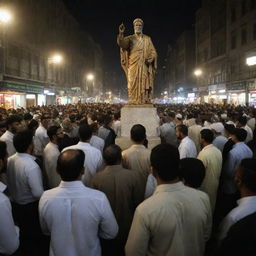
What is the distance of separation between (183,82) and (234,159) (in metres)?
74.9

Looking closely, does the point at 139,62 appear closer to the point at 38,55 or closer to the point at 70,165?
the point at 70,165

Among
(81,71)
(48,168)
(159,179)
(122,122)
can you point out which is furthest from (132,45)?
(81,71)

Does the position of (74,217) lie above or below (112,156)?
below

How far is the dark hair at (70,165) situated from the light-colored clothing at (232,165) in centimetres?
337

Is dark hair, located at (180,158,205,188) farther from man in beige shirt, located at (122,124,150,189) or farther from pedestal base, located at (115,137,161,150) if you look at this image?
pedestal base, located at (115,137,161,150)

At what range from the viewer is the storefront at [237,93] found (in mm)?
35850

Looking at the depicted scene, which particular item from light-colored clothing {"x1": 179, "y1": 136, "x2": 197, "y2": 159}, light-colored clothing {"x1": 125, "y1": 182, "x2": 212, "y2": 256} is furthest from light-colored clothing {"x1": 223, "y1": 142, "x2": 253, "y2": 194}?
light-colored clothing {"x1": 125, "y1": 182, "x2": 212, "y2": 256}

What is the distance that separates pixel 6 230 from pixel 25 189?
1585 mm

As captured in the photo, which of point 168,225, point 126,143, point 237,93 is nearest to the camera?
point 168,225

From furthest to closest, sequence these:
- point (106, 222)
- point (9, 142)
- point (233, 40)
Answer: point (233, 40), point (9, 142), point (106, 222)

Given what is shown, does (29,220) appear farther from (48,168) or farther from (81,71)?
(81,71)

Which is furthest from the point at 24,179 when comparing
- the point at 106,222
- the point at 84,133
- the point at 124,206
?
the point at 106,222

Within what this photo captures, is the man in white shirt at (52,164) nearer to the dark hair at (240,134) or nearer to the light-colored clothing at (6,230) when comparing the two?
the light-colored clothing at (6,230)

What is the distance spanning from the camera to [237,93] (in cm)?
3828
